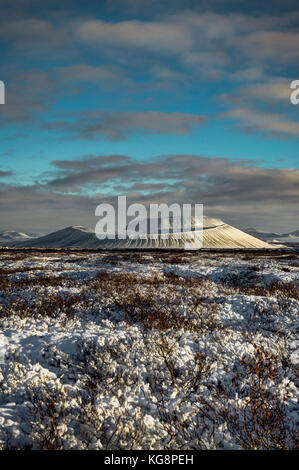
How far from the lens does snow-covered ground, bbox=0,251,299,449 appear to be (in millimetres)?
4590

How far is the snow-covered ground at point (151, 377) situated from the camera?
459 centimetres

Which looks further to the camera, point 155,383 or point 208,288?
point 208,288

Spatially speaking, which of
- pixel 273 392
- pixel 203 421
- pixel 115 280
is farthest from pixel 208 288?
pixel 203 421

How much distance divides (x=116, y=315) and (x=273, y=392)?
637cm

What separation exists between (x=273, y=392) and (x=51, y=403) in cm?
436

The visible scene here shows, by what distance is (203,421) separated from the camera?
492 centimetres

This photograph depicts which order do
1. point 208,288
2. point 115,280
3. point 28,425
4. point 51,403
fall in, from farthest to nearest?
point 115,280 < point 208,288 < point 51,403 < point 28,425

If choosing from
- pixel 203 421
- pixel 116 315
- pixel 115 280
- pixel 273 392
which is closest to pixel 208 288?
pixel 115 280

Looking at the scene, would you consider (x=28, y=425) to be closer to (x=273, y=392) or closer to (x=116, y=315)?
(x=273, y=392)

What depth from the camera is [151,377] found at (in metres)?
6.12
